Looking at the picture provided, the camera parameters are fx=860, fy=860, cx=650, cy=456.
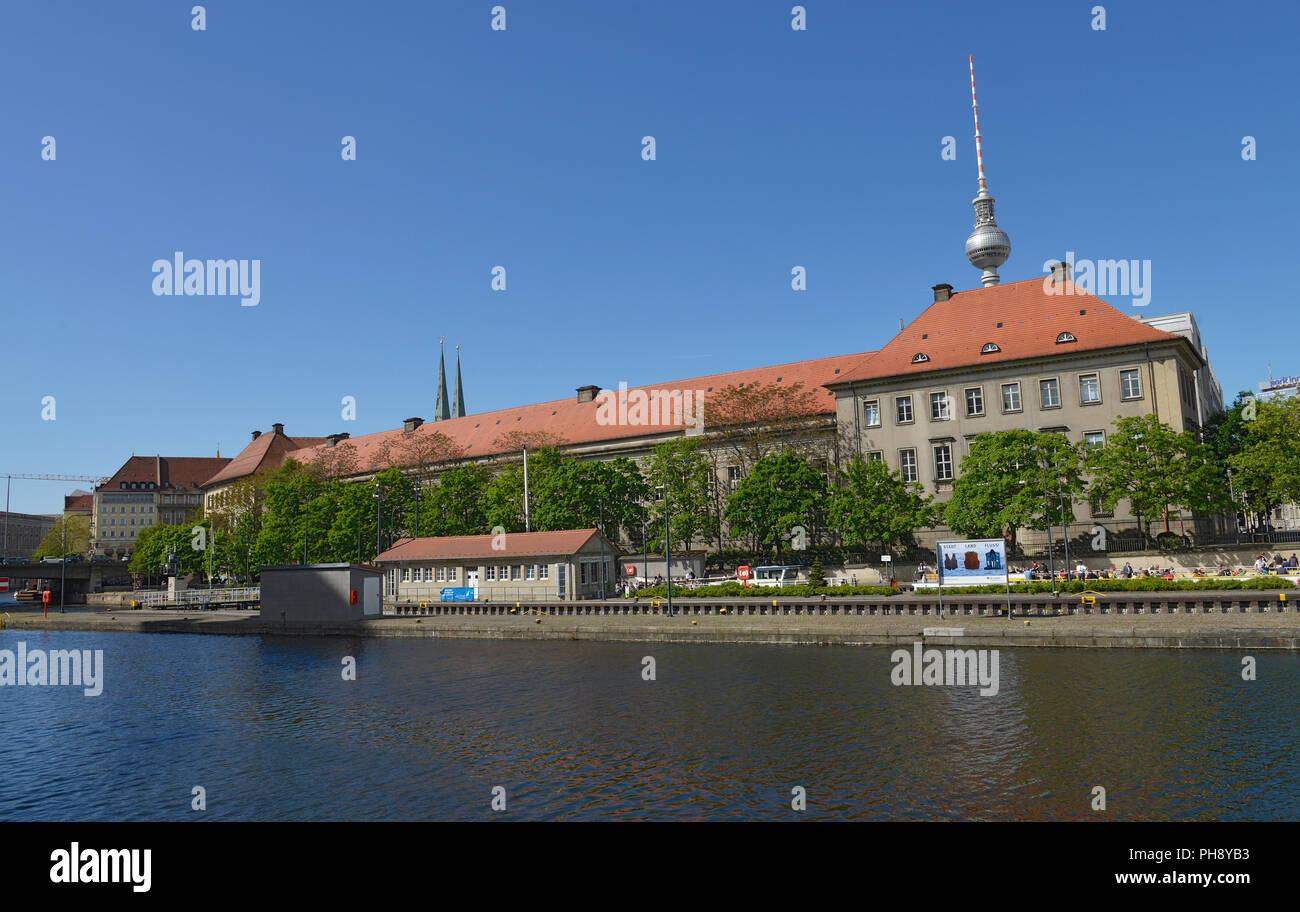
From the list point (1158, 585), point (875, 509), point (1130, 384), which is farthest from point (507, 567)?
point (1130, 384)

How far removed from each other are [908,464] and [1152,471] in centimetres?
1985

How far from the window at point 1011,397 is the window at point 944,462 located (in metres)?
5.36

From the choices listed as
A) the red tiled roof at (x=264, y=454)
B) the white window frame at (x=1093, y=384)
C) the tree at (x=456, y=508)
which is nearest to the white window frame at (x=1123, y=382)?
the white window frame at (x=1093, y=384)

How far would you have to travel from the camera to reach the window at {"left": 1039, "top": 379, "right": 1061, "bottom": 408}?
6662cm

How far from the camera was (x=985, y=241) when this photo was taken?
115188 millimetres

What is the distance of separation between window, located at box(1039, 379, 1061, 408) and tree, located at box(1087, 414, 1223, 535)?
7579mm

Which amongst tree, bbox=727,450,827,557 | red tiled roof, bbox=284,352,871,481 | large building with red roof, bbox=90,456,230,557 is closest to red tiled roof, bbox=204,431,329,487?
red tiled roof, bbox=284,352,871,481

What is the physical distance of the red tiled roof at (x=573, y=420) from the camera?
87625 millimetres

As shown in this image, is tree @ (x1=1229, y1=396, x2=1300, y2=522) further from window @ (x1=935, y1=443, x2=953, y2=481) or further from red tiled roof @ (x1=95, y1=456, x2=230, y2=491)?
red tiled roof @ (x1=95, y1=456, x2=230, y2=491)

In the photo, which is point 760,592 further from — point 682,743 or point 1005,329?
point 1005,329

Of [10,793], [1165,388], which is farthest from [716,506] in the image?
[10,793]

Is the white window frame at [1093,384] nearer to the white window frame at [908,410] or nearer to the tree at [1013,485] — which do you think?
the tree at [1013,485]
